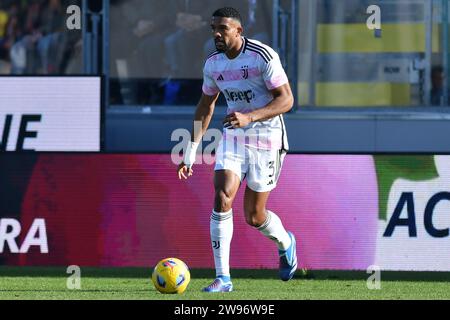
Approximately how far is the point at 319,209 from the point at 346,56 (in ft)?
14.2

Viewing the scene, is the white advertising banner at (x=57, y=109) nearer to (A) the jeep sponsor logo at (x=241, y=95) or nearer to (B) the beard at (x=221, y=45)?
(A) the jeep sponsor logo at (x=241, y=95)

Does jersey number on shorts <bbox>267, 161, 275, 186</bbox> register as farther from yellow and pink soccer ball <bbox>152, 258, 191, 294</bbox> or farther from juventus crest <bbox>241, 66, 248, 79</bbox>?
yellow and pink soccer ball <bbox>152, 258, 191, 294</bbox>

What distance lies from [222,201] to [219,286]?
612mm

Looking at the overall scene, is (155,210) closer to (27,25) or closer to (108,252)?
(108,252)

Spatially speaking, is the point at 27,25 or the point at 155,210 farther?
the point at 27,25

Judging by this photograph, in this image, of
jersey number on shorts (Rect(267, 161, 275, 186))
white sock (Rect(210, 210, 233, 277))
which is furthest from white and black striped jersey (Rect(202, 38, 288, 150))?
white sock (Rect(210, 210, 233, 277))

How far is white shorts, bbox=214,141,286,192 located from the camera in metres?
9.49

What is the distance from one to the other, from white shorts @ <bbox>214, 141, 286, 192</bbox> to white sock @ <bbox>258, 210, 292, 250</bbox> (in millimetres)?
264

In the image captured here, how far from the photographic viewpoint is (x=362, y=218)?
11.1 metres

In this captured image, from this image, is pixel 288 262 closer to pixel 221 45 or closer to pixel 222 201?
pixel 222 201

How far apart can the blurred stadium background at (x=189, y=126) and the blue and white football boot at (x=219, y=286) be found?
184 centimetres

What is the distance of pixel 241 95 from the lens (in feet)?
31.3
